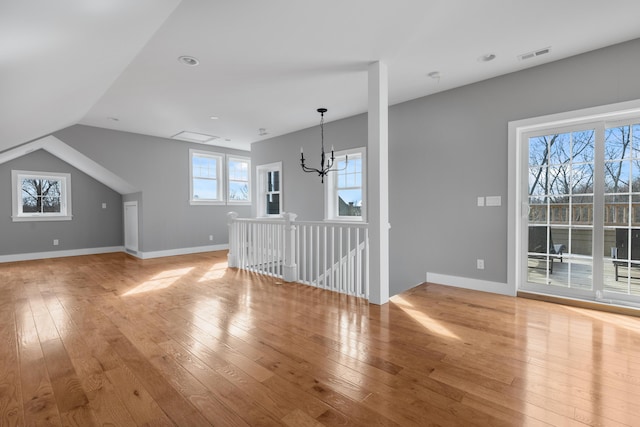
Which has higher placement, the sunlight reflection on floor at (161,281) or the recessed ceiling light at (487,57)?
the recessed ceiling light at (487,57)

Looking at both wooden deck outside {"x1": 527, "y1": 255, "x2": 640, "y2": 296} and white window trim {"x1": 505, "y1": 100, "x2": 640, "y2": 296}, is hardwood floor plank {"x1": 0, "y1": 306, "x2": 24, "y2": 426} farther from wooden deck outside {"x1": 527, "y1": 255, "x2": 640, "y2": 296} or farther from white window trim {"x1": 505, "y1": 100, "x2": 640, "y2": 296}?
wooden deck outside {"x1": 527, "y1": 255, "x2": 640, "y2": 296}

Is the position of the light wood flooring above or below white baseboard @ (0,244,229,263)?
below

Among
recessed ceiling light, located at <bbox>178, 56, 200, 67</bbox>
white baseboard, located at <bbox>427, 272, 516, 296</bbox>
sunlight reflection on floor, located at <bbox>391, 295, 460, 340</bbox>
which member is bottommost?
sunlight reflection on floor, located at <bbox>391, 295, 460, 340</bbox>

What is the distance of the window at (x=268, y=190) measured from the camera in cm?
664

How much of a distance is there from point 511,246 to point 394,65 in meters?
2.46

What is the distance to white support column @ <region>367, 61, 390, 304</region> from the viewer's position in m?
3.19

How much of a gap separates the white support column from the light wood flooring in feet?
1.02

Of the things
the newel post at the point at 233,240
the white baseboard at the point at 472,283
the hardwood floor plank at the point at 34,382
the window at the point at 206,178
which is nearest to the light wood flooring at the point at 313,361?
the hardwood floor plank at the point at 34,382

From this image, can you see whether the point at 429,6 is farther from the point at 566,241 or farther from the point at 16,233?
the point at 16,233

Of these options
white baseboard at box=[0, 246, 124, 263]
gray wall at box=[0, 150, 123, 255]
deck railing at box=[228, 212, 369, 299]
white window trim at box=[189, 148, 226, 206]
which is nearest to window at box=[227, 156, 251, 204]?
white window trim at box=[189, 148, 226, 206]

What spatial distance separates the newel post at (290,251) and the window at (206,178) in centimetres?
383

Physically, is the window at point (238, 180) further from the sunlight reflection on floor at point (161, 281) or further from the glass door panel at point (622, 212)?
the glass door panel at point (622, 212)

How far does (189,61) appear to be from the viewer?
3.12 m

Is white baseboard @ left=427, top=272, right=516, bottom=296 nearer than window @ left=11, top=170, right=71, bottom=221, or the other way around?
white baseboard @ left=427, top=272, right=516, bottom=296
